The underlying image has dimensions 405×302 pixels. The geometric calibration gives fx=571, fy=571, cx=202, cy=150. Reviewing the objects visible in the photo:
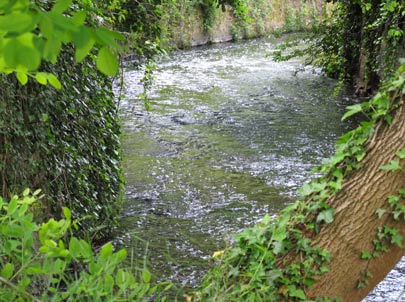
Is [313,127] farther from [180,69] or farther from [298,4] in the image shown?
[298,4]

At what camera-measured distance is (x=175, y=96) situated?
39.4ft

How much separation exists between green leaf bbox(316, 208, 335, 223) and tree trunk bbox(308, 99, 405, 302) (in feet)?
0.08

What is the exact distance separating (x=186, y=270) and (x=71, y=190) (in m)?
1.20

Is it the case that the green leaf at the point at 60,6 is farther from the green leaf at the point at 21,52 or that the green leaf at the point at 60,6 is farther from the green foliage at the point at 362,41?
the green foliage at the point at 362,41

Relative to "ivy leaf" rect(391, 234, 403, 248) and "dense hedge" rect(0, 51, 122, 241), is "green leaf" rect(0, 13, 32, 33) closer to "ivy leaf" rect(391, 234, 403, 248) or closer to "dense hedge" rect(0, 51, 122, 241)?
"ivy leaf" rect(391, 234, 403, 248)

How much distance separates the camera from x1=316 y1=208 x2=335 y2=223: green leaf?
8.79 feet

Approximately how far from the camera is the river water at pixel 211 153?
5582mm

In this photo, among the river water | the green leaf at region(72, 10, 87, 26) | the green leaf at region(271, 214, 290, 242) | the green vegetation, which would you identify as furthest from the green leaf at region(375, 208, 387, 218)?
the green leaf at region(72, 10, 87, 26)

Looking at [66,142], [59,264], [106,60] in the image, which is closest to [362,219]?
[59,264]

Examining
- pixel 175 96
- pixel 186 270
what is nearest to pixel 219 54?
pixel 175 96

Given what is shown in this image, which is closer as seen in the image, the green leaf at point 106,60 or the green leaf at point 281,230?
the green leaf at point 106,60

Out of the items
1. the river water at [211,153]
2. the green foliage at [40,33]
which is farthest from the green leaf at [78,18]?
the river water at [211,153]

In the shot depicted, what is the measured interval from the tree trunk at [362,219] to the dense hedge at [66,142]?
6.11 ft

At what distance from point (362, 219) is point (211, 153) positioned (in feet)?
18.8
